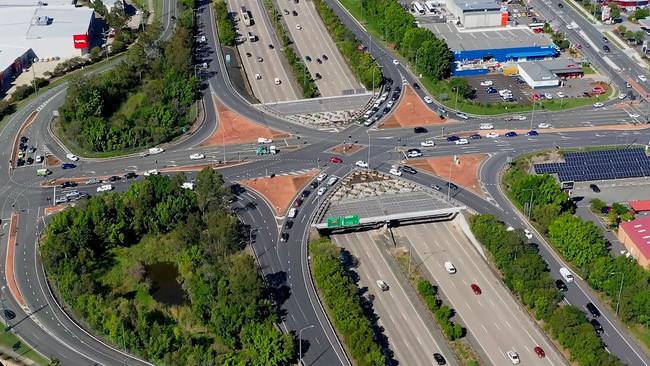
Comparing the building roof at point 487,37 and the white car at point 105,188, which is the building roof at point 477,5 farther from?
the white car at point 105,188

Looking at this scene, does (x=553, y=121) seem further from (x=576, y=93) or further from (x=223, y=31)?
(x=223, y=31)

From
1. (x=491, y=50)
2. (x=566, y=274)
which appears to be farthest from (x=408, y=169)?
(x=491, y=50)

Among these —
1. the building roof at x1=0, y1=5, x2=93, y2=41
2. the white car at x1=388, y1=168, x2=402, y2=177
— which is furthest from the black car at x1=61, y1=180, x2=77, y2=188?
the building roof at x1=0, y1=5, x2=93, y2=41

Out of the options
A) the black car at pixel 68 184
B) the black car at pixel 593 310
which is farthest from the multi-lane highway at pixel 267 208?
the black car at pixel 68 184

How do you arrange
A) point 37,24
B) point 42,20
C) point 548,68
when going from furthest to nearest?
1. point 42,20
2. point 37,24
3. point 548,68

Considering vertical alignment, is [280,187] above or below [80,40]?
below

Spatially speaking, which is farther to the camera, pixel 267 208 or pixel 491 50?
pixel 491 50

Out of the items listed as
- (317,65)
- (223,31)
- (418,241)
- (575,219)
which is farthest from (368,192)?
(223,31)

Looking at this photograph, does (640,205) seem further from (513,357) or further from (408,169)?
(513,357)
